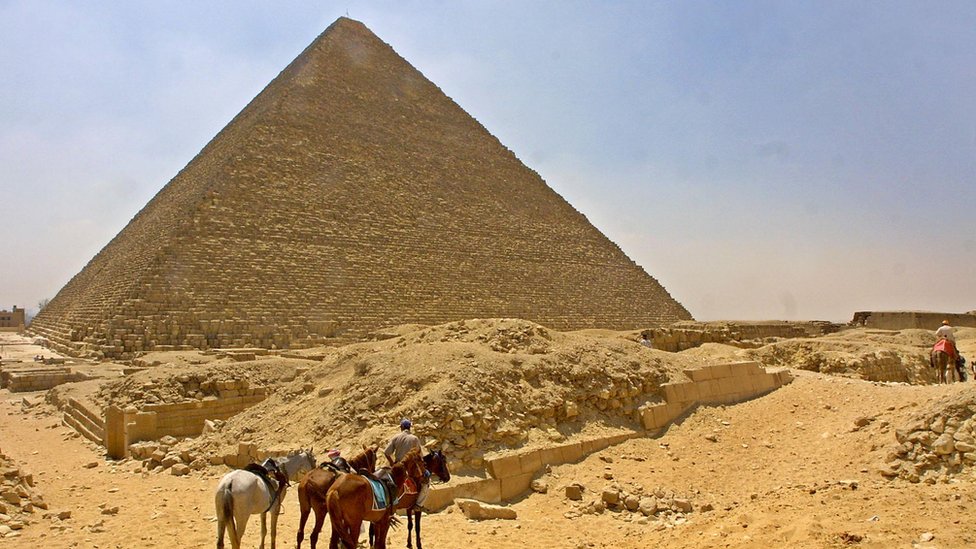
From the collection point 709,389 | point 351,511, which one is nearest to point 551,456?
point 351,511

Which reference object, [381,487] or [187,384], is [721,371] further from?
[187,384]

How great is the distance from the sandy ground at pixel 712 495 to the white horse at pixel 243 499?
1.53 ft

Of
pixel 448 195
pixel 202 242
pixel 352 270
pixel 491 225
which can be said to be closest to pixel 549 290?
pixel 491 225

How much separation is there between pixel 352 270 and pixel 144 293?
7014 millimetres

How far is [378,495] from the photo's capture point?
3.99m

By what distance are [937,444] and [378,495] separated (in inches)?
139

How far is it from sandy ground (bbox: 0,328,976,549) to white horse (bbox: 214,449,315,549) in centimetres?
47

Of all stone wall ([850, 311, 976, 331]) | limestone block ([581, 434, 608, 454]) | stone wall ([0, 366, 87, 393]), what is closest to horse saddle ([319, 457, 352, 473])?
limestone block ([581, 434, 608, 454])

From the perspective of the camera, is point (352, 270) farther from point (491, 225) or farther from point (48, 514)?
point (48, 514)

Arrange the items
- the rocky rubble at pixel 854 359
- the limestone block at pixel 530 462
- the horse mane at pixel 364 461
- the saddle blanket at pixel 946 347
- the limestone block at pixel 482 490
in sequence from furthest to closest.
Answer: the rocky rubble at pixel 854 359, the saddle blanket at pixel 946 347, the limestone block at pixel 530 462, the limestone block at pixel 482 490, the horse mane at pixel 364 461

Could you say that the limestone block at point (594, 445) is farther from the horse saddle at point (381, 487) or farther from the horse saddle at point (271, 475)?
the horse saddle at point (271, 475)

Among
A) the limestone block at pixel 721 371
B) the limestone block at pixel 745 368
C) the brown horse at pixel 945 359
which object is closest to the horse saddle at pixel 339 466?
the limestone block at pixel 721 371

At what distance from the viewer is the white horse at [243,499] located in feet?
13.3

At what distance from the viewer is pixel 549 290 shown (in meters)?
30.2
